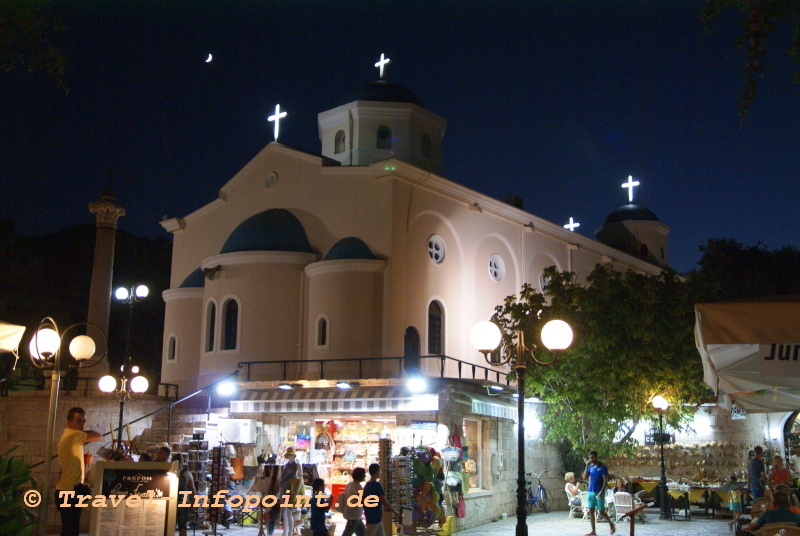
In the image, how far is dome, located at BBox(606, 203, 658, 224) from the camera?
46062mm

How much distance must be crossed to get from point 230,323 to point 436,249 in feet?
23.2

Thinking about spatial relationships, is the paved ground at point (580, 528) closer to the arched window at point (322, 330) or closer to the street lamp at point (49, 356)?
the street lamp at point (49, 356)

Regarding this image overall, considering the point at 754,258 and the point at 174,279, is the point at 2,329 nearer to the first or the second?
the point at 174,279

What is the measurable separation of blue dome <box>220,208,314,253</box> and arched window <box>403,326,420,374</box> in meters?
4.21

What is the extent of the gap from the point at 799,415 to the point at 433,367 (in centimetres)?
1254

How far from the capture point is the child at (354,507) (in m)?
12.6

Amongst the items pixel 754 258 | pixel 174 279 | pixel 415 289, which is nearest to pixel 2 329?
pixel 415 289

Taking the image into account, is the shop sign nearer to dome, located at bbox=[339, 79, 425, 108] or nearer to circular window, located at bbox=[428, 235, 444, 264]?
circular window, located at bbox=[428, 235, 444, 264]

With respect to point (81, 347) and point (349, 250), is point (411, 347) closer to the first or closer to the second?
point (349, 250)

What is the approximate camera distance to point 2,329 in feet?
30.8

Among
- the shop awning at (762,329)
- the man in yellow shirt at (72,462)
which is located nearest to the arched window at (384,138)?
the man in yellow shirt at (72,462)

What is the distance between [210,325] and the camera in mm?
26844

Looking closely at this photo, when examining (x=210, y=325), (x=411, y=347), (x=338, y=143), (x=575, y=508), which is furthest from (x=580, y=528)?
(x=338, y=143)

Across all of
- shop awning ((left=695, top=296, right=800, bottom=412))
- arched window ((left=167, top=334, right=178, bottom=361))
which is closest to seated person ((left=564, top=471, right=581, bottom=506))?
arched window ((left=167, top=334, right=178, bottom=361))
